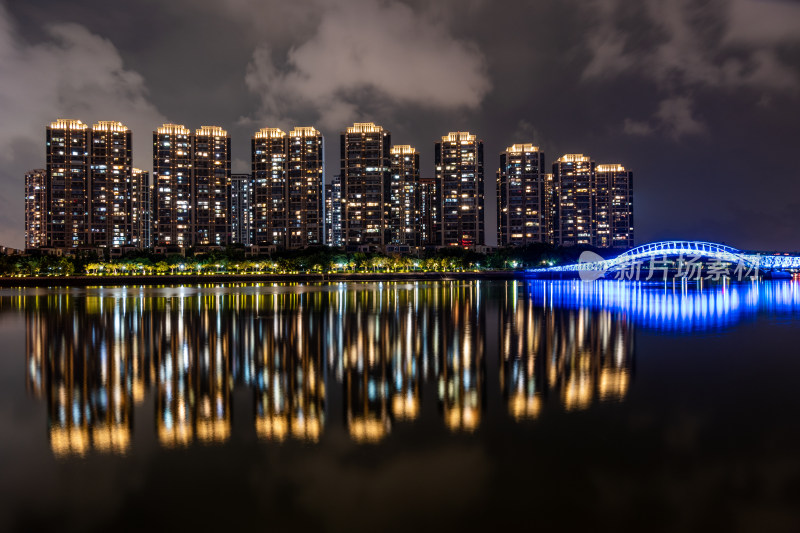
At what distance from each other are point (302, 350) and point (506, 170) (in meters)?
147

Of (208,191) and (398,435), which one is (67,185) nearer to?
(208,191)

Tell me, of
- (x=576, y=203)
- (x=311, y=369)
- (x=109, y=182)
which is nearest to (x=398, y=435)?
(x=311, y=369)

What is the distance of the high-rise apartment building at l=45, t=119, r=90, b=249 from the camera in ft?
411

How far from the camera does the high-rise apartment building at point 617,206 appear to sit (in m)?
170

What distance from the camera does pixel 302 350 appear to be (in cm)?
1653

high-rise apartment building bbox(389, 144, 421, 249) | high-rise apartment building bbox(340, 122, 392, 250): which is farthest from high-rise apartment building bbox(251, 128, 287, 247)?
high-rise apartment building bbox(389, 144, 421, 249)

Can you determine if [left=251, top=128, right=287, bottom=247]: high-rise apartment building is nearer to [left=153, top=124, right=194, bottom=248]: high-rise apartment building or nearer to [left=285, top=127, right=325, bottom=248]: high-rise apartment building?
[left=285, top=127, right=325, bottom=248]: high-rise apartment building

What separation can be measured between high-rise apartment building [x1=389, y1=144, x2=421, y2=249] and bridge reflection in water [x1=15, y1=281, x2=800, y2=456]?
121 m

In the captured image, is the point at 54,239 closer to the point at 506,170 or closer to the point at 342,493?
the point at 506,170

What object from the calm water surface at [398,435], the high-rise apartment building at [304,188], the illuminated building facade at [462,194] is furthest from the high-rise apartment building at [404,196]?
the calm water surface at [398,435]

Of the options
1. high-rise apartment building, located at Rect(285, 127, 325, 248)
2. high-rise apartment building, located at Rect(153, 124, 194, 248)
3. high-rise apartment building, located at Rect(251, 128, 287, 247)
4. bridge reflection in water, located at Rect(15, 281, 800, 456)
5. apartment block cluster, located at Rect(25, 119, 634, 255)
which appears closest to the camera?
bridge reflection in water, located at Rect(15, 281, 800, 456)

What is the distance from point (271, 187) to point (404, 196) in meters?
35.3

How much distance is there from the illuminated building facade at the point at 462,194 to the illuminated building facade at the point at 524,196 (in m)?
13.6

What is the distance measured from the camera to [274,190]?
440 ft
